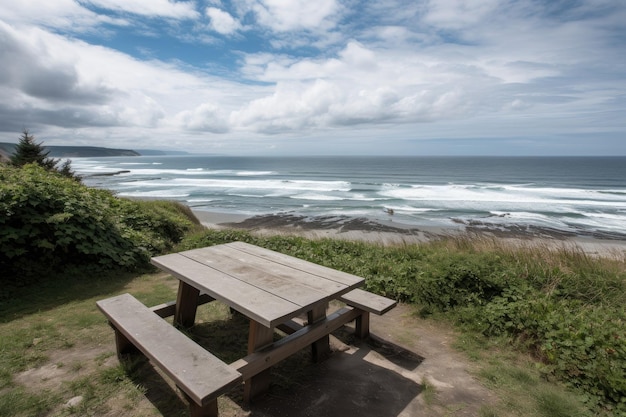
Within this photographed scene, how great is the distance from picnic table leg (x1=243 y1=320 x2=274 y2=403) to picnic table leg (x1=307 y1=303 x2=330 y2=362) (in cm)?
53

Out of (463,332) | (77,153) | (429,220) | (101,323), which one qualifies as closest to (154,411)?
(101,323)

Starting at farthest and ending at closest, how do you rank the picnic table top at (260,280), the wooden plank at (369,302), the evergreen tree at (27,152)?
the evergreen tree at (27,152) → the wooden plank at (369,302) → the picnic table top at (260,280)

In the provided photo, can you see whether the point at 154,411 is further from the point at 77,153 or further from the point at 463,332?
the point at 77,153

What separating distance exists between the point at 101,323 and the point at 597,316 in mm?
5322

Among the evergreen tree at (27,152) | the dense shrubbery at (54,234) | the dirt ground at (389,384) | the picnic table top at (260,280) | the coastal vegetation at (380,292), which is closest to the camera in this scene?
the picnic table top at (260,280)

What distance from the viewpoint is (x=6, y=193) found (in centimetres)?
467

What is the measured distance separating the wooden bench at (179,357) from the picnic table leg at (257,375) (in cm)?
45

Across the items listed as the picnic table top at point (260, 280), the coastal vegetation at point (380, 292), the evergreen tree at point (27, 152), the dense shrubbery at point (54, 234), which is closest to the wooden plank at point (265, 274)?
the picnic table top at point (260, 280)

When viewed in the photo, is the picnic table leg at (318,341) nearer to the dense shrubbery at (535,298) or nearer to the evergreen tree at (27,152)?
the dense shrubbery at (535,298)

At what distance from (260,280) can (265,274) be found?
150mm

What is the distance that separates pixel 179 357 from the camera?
86.4 inches

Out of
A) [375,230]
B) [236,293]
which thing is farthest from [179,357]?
[375,230]

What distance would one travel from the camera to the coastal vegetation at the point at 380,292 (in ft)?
8.64

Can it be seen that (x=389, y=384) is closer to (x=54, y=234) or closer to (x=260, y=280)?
(x=260, y=280)
